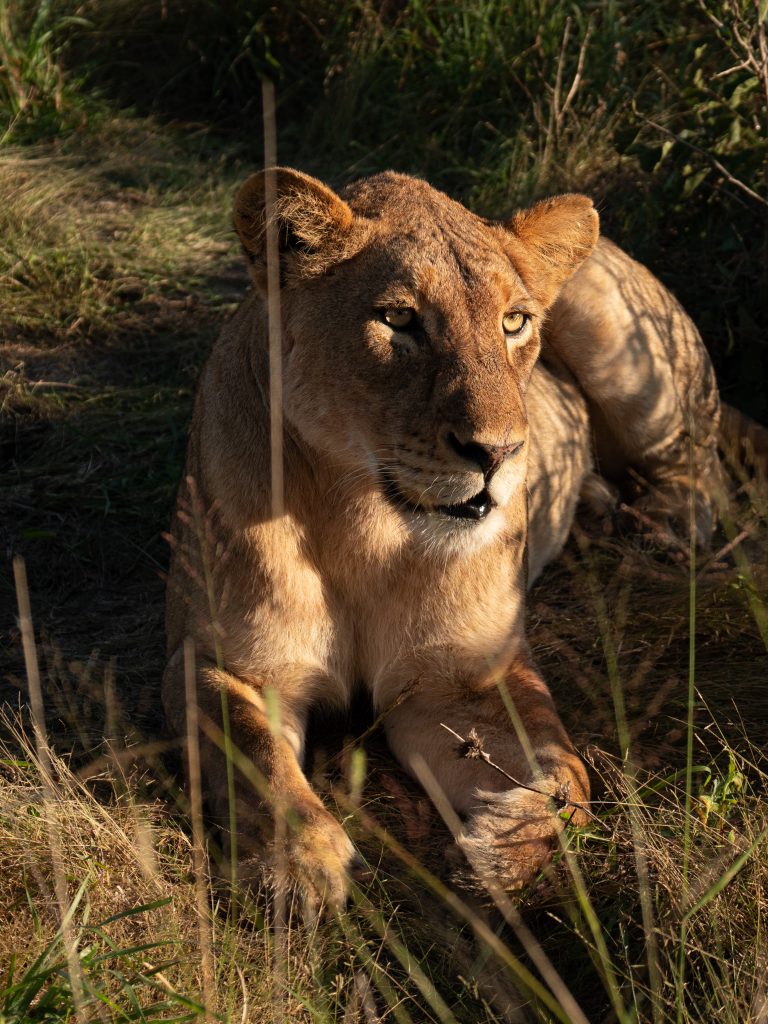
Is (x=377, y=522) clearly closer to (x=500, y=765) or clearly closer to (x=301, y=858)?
(x=500, y=765)

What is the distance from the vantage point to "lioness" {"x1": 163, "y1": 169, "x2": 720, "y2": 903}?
2814 millimetres

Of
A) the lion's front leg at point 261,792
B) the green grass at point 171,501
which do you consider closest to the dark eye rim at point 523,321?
the green grass at point 171,501

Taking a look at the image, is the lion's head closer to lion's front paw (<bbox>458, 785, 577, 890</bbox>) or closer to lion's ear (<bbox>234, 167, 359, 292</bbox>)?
lion's ear (<bbox>234, 167, 359, 292</bbox>)

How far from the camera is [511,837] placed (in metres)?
2.82

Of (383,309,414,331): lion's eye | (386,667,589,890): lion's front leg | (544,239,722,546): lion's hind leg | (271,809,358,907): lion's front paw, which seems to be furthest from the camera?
(544,239,722,546): lion's hind leg

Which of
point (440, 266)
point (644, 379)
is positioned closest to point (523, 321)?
point (440, 266)

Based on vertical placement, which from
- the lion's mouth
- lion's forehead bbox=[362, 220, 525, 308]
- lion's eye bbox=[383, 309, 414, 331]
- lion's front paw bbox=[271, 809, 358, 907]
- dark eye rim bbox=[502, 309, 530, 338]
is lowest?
lion's front paw bbox=[271, 809, 358, 907]

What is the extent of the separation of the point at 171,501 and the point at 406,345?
1.99 metres

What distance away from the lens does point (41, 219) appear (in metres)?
5.89

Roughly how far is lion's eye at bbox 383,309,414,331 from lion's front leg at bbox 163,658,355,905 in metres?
0.91

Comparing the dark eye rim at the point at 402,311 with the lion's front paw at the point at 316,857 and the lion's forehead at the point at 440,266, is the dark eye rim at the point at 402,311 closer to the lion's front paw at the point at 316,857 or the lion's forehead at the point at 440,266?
the lion's forehead at the point at 440,266

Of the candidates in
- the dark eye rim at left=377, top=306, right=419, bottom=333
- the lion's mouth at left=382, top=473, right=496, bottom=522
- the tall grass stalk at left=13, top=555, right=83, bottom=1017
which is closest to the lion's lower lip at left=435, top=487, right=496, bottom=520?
the lion's mouth at left=382, top=473, right=496, bottom=522

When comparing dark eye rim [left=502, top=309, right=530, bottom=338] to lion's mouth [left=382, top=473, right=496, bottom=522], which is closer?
lion's mouth [left=382, top=473, right=496, bottom=522]

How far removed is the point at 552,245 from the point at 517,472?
2.76 ft
